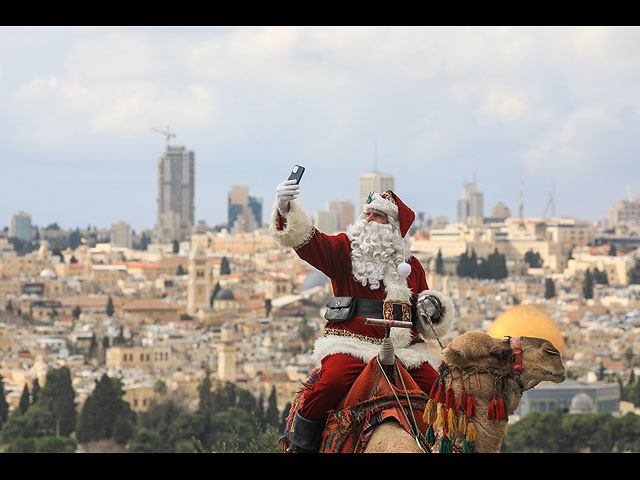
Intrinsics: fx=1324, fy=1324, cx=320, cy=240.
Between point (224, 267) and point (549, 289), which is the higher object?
point (224, 267)

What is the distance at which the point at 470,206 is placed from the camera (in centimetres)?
12688

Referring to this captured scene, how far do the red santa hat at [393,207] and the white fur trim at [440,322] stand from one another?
0.65ft

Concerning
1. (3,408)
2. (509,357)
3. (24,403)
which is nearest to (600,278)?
(24,403)

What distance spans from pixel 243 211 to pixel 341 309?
126 m

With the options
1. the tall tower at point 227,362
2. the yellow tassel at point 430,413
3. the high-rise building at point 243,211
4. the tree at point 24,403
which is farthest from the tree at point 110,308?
the yellow tassel at point 430,413

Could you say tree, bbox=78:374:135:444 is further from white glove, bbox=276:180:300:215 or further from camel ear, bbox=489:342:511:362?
camel ear, bbox=489:342:511:362

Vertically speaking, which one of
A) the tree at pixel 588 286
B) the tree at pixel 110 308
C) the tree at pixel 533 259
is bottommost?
the tree at pixel 110 308

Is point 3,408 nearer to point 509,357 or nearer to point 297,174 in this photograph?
point 297,174

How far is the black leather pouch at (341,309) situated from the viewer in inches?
135

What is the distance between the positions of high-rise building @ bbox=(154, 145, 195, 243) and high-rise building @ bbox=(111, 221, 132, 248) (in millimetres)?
8175

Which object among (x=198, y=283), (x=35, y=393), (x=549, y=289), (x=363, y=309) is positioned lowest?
(x=35, y=393)

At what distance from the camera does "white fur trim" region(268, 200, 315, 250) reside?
11.3ft

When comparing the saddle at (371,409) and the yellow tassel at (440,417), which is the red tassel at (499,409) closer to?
the yellow tassel at (440,417)
